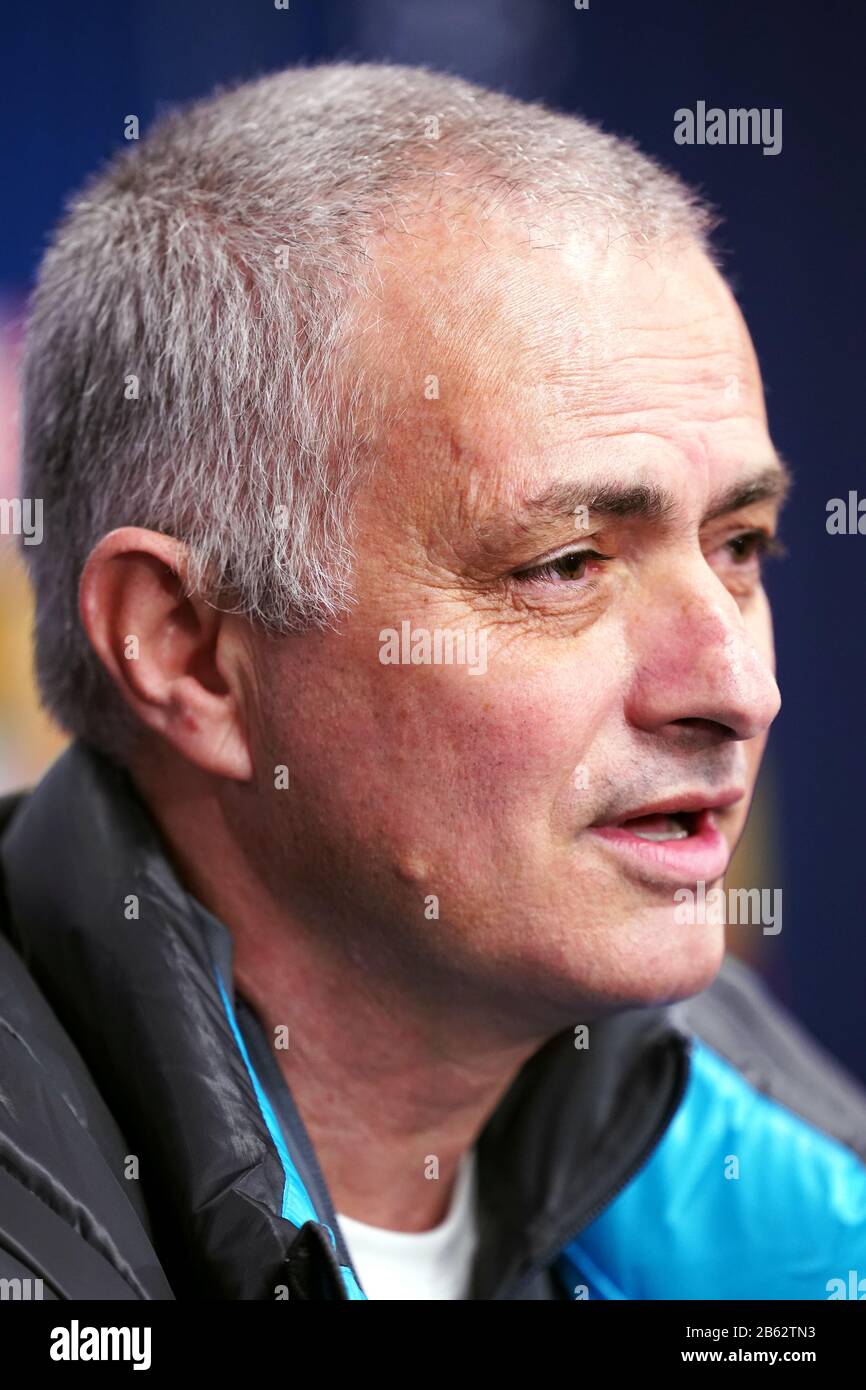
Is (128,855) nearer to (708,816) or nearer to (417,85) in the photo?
(708,816)

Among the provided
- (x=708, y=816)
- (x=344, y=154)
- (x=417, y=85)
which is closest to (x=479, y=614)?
(x=708, y=816)

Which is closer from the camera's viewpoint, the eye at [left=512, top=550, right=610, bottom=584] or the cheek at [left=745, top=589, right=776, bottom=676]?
the eye at [left=512, top=550, right=610, bottom=584]

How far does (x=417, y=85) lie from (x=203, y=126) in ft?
0.66

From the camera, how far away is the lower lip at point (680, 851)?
1.11m

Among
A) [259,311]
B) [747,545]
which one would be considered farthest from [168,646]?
[747,545]

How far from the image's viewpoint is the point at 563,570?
110cm

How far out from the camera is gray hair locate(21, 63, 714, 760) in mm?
1115

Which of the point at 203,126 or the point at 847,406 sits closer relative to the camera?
the point at 203,126

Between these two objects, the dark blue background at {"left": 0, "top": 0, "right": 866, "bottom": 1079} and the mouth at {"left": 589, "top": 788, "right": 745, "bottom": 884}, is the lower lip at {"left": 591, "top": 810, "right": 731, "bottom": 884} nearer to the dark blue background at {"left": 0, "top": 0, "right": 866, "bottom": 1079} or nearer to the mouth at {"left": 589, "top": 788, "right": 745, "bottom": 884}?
the mouth at {"left": 589, "top": 788, "right": 745, "bottom": 884}

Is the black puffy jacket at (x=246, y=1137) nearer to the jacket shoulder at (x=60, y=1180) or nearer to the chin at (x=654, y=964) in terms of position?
the jacket shoulder at (x=60, y=1180)

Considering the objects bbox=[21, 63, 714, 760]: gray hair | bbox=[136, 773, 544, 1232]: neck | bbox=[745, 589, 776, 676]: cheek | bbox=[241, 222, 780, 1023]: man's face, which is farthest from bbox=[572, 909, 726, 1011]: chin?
bbox=[21, 63, 714, 760]: gray hair

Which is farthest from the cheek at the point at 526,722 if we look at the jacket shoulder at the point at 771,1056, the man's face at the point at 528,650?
the jacket shoulder at the point at 771,1056

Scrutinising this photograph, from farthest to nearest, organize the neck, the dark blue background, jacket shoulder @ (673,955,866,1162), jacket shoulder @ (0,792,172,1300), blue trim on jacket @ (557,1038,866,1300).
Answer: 1. the dark blue background
2. jacket shoulder @ (673,955,866,1162)
3. blue trim on jacket @ (557,1038,866,1300)
4. the neck
5. jacket shoulder @ (0,792,172,1300)
